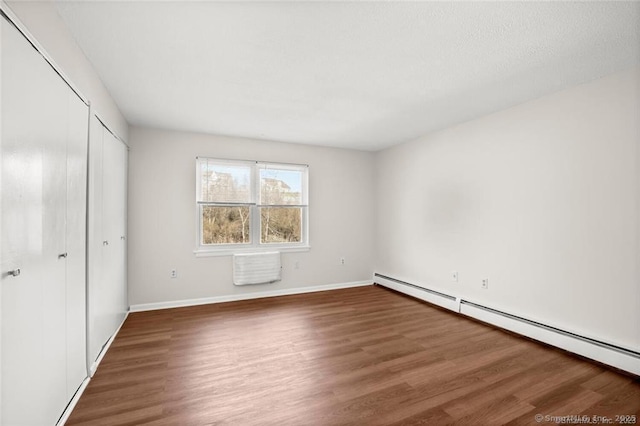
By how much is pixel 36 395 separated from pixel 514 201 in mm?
4200

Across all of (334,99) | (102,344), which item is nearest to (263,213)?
(334,99)

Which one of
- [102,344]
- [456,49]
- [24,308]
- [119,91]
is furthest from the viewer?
[119,91]

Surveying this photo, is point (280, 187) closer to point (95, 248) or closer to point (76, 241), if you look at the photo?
point (95, 248)

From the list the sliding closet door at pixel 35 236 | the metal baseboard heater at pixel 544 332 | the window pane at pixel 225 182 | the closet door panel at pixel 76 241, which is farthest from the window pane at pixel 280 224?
the sliding closet door at pixel 35 236

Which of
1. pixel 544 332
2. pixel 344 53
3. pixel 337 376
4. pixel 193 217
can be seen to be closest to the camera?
pixel 344 53

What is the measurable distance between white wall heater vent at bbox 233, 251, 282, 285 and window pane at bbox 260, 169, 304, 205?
0.89 meters

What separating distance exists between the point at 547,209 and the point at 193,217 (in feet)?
14.5

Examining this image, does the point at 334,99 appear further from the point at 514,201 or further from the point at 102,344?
the point at 102,344

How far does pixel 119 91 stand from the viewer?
288 centimetres

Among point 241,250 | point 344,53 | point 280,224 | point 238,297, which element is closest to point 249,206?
point 280,224

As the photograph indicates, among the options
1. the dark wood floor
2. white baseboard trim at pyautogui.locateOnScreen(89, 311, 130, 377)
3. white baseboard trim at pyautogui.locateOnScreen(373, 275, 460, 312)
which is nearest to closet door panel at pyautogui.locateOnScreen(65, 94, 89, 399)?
white baseboard trim at pyautogui.locateOnScreen(89, 311, 130, 377)

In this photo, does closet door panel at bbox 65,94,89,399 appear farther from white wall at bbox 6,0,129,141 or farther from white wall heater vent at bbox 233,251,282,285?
white wall heater vent at bbox 233,251,282,285

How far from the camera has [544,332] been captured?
2.93m

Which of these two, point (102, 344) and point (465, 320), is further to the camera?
point (465, 320)
